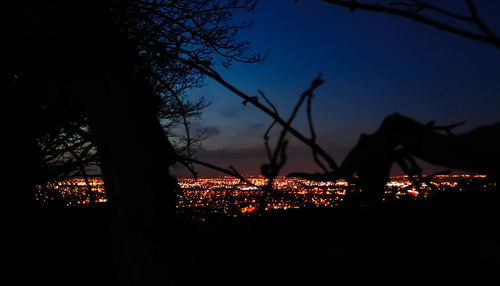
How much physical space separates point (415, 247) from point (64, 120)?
11.7 ft

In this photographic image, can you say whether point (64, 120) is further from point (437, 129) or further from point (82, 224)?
point (437, 129)

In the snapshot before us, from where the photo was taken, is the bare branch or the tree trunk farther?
the tree trunk

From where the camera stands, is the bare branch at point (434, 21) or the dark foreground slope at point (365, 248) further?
the dark foreground slope at point (365, 248)

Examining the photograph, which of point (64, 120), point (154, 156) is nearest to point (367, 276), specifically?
point (154, 156)

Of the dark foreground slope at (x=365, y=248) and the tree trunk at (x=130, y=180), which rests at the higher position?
the tree trunk at (x=130, y=180)

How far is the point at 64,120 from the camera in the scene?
10.6ft

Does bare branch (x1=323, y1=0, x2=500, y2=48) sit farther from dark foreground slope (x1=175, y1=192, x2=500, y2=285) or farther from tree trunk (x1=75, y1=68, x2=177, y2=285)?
tree trunk (x1=75, y1=68, x2=177, y2=285)

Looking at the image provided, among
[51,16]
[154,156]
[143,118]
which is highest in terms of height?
[51,16]

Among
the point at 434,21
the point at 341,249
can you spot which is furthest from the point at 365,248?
the point at 434,21

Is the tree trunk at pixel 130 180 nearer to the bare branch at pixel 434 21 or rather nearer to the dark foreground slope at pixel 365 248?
the dark foreground slope at pixel 365 248

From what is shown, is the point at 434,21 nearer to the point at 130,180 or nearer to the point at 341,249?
the point at 341,249

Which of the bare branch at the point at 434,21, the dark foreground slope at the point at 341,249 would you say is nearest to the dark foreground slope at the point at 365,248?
the dark foreground slope at the point at 341,249

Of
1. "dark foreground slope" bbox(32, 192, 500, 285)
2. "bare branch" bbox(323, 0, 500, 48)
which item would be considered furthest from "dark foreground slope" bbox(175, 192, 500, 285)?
"bare branch" bbox(323, 0, 500, 48)

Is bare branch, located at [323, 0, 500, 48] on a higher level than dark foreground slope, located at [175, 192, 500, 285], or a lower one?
higher
